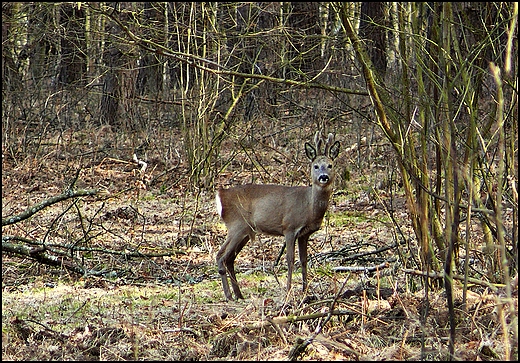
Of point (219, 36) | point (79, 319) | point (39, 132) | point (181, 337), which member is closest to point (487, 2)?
point (181, 337)

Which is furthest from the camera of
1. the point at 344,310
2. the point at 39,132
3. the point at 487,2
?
the point at 39,132

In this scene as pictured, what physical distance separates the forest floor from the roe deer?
0.41 metres

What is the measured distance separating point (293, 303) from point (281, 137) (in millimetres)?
9633

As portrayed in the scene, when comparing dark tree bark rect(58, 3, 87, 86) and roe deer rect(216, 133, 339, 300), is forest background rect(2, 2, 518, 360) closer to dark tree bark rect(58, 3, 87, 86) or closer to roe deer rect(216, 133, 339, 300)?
dark tree bark rect(58, 3, 87, 86)

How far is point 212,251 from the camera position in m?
9.53

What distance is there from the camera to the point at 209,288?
7.88m

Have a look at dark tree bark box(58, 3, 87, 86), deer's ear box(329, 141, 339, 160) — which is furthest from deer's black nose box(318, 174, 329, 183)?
dark tree bark box(58, 3, 87, 86)

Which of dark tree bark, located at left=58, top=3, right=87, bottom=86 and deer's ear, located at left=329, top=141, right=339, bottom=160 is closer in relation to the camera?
deer's ear, located at left=329, top=141, right=339, bottom=160

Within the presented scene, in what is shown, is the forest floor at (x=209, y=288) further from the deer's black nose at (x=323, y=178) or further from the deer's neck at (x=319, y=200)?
the deer's black nose at (x=323, y=178)

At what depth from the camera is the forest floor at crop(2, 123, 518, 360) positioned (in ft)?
16.5

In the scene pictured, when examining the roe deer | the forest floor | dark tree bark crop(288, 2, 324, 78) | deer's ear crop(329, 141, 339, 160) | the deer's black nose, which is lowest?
the forest floor

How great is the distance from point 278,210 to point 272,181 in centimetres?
445

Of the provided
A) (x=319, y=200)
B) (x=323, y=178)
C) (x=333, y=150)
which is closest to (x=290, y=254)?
(x=319, y=200)

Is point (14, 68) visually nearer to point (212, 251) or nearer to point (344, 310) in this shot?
point (212, 251)
